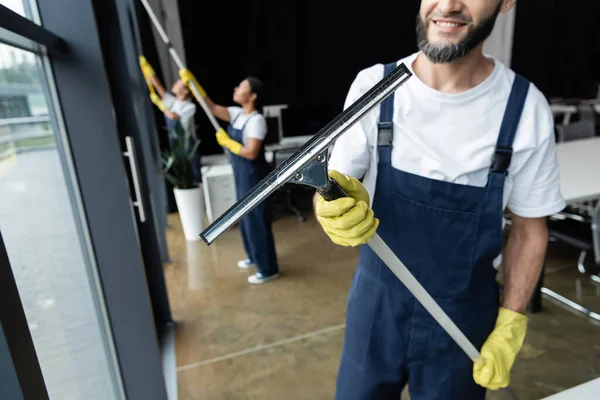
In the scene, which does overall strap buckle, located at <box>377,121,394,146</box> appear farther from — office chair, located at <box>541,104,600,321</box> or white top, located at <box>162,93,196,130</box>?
white top, located at <box>162,93,196,130</box>

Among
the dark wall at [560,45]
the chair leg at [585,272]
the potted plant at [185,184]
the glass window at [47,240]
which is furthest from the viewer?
the dark wall at [560,45]

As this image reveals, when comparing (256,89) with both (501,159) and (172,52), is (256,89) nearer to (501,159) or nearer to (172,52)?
(172,52)

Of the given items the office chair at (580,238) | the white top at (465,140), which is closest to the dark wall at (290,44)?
the office chair at (580,238)

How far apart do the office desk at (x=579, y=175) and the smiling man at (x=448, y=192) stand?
1219 millimetres

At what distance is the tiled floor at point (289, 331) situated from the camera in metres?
1.97

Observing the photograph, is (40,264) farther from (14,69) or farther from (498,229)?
(498,229)

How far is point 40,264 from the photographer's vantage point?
1048 millimetres

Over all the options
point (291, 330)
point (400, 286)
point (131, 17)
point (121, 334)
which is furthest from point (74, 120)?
point (131, 17)

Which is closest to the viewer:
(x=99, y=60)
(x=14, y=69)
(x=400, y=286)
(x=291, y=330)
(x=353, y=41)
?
(x=14, y=69)

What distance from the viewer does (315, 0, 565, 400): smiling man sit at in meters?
1.01

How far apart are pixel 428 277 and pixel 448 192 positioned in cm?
23

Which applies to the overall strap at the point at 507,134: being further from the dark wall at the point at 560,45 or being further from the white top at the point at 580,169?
the dark wall at the point at 560,45

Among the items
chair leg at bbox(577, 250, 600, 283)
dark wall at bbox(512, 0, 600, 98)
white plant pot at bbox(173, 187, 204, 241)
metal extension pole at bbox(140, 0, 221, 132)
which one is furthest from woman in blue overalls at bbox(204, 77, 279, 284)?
dark wall at bbox(512, 0, 600, 98)

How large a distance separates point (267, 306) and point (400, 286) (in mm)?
1755
